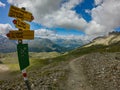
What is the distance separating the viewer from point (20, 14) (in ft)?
47.5

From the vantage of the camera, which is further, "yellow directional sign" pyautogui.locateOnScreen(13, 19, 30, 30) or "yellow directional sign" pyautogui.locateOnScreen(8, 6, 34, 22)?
"yellow directional sign" pyautogui.locateOnScreen(13, 19, 30, 30)

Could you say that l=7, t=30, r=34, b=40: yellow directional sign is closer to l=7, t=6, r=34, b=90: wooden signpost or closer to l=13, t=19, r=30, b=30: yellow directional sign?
l=7, t=6, r=34, b=90: wooden signpost

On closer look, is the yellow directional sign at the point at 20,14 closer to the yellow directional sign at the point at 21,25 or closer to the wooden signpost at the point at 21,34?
the wooden signpost at the point at 21,34

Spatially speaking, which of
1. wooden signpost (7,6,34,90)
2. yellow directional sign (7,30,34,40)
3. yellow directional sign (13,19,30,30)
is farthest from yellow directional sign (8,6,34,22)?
yellow directional sign (7,30,34,40)

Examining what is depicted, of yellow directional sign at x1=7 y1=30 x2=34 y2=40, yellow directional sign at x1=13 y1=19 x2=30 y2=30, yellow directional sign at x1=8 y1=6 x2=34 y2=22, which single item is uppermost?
yellow directional sign at x1=8 y1=6 x2=34 y2=22

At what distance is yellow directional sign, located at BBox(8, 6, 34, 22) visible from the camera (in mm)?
13766

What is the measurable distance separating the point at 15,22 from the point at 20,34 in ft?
2.73

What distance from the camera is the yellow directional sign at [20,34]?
13.7 meters

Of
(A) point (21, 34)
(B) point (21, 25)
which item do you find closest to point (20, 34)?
(A) point (21, 34)

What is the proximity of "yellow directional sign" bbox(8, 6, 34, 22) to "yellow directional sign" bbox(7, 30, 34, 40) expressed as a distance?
1057 mm

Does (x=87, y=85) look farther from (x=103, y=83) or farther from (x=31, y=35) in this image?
(x=31, y=35)

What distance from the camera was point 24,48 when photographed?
46.2 ft

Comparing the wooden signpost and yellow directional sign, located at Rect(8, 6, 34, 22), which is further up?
yellow directional sign, located at Rect(8, 6, 34, 22)

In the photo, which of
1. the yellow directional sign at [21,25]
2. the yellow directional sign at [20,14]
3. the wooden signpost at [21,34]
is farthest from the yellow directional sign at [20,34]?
the yellow directional sign at [20,14]
